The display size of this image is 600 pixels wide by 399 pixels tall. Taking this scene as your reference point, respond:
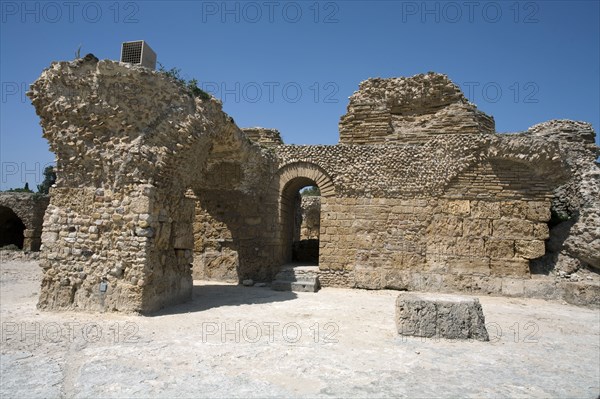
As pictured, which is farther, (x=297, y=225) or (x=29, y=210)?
(x=29, y=210)

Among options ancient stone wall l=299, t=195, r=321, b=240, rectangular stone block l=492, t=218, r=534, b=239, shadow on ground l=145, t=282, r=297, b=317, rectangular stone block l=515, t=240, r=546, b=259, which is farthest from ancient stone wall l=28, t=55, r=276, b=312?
ancient stone wall l=299, t=195, r=321, b=240

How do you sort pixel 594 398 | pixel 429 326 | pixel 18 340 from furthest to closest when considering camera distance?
1. pixel 429 326
2. pixel 18 340
3. pixel 594 398

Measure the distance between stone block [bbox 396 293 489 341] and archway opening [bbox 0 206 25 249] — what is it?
63.0ft

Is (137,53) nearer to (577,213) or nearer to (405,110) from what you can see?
(405,110)

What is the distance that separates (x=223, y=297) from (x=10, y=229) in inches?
652

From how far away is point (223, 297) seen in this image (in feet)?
27.0

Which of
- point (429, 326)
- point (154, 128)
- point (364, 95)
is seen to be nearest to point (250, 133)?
point (364, 95)

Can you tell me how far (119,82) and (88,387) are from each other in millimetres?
4797

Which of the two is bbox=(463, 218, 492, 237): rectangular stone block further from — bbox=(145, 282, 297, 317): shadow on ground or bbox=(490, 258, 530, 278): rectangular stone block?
bbox=(145, 282, 297, 317): shadow on ground

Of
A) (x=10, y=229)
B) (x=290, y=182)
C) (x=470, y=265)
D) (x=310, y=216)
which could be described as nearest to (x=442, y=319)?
(x=470, y=265)

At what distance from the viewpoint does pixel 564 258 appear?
931 cm

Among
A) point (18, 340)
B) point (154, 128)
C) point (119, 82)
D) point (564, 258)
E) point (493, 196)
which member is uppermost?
point (119, 82)

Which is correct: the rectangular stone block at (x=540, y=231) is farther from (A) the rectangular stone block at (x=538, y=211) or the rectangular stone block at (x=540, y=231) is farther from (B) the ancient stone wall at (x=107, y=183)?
(B) the ancient stone wall at (x=107, y=183)

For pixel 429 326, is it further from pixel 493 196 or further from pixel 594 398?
pixel 493 196
